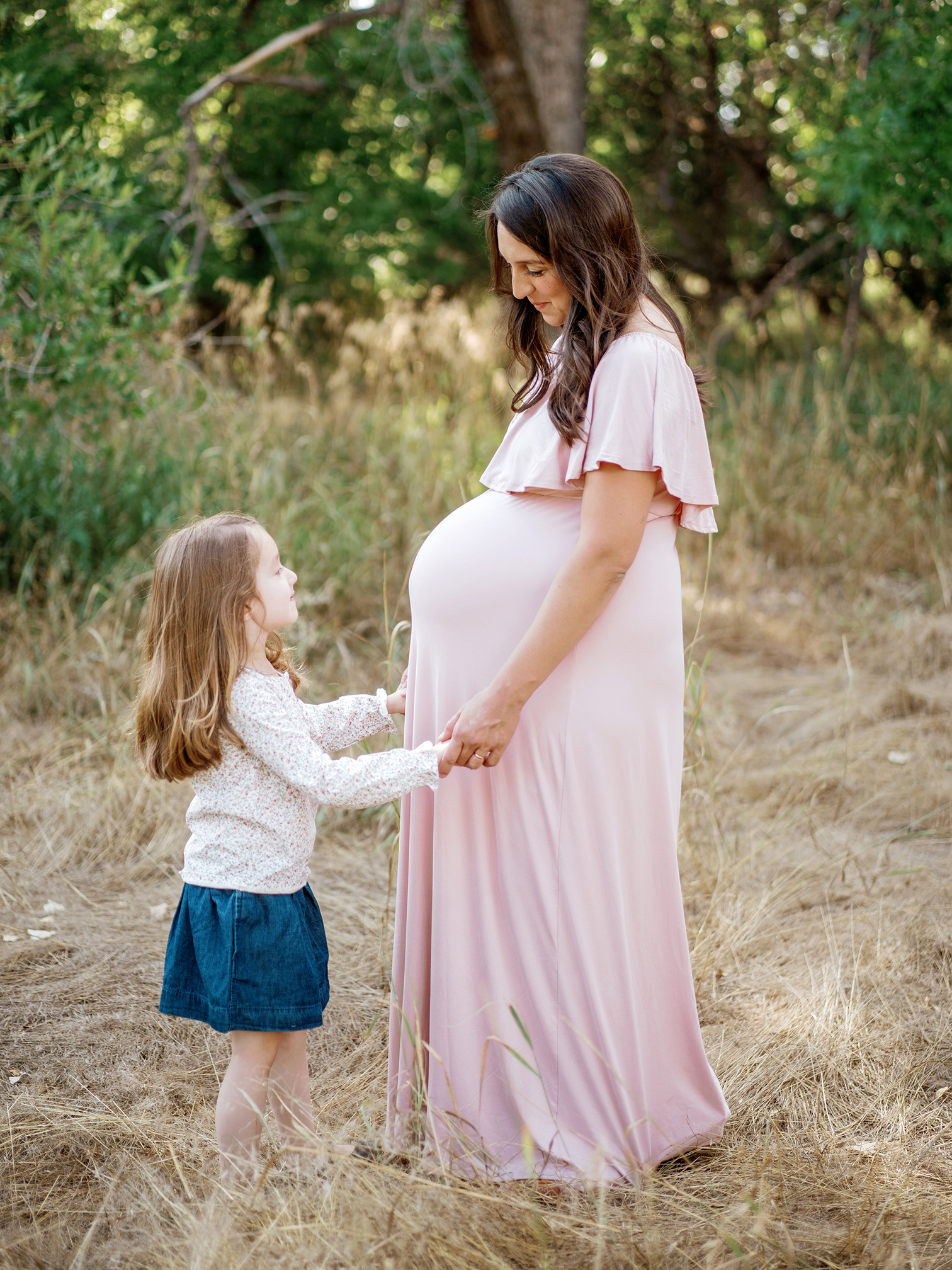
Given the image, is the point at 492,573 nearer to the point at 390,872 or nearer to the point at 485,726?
the point at 485,726

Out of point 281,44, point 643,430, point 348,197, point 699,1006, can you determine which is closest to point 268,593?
point 643,430

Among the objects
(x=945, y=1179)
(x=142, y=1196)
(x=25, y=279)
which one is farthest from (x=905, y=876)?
(x=25, y=279)

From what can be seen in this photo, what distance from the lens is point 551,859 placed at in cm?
179

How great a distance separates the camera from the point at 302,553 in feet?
14.3

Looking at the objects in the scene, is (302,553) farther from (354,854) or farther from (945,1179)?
(945,1179)

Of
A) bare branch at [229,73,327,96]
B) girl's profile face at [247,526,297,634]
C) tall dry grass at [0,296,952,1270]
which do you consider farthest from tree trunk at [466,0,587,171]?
girl's profile face at [247,526,297,634]

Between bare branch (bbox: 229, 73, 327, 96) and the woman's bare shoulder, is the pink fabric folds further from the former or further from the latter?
bare branch (bbox: 229, 73, 327, 96)

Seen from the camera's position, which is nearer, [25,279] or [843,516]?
[25,279]

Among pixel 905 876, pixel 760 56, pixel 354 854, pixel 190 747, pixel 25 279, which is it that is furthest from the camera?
pixel 760 56

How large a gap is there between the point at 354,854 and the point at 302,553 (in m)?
1.54

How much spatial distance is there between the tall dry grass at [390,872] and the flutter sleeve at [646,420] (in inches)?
30.8

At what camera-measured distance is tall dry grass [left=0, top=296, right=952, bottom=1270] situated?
1.63 metres

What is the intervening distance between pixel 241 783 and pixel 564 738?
52 cm

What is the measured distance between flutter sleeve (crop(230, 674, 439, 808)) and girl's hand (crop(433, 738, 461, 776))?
0.01 meters
